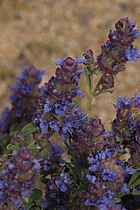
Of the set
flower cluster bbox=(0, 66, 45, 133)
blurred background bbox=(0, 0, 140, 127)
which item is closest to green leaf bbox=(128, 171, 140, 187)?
flower cluster bbox=(0, 66, 45, 133)

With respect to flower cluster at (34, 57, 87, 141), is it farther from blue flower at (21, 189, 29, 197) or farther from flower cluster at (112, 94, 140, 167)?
blue flower at (21, 189, 29, 197)

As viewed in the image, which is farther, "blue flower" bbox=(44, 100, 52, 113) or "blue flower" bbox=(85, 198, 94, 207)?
"blue flower" bbox=(44, 100, 52, 113)

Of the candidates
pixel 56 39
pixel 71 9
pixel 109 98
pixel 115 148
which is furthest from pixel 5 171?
pixel 71 9

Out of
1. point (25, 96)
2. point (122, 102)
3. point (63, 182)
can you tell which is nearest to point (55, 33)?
point (25, 96)

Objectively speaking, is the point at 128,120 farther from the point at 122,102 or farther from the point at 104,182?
the point at 104,182

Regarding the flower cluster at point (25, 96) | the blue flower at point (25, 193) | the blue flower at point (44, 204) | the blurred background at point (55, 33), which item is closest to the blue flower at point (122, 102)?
the blue flower at point (44, 204)

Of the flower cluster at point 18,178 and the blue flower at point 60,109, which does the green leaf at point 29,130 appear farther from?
the flower cluster at point 18,178

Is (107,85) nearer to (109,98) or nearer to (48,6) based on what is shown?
(109,98)

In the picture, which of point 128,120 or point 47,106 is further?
point 128,120
